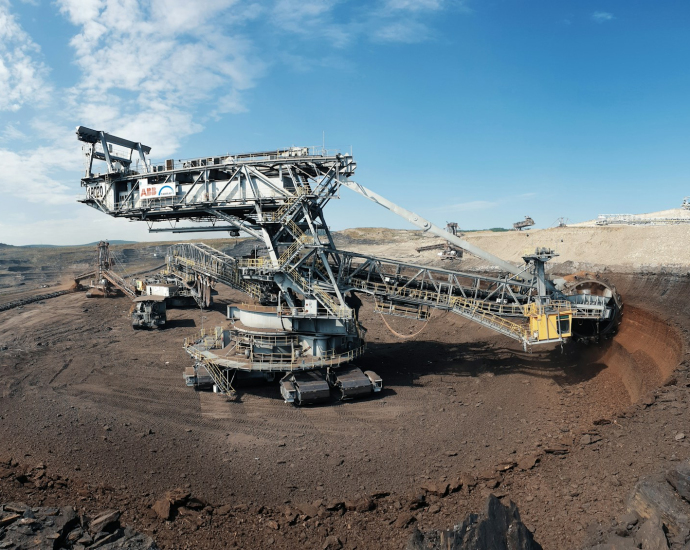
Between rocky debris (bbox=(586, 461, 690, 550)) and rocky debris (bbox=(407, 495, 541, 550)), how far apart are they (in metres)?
1.32

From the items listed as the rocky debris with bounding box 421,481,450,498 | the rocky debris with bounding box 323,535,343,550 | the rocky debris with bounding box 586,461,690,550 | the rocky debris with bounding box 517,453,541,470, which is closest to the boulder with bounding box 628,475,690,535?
the rocky debris with bounding box 586,461,690,550

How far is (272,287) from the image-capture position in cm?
2077

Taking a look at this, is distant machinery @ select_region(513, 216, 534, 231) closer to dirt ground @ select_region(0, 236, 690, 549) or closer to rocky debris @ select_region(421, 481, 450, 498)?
dirt ground @ select_region(0, 236, 690, 549)

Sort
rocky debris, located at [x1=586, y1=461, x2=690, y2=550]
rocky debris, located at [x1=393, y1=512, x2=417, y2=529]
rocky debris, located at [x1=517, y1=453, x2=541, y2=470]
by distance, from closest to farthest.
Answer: rocky debris, located at [x1=586, y1=461, x2=690, y2=550]
rocky debris, located at [x1=393, y1=512, x2=417, y2=529]
rocky debris, located at [x1=517, y1=453, x2=541, y2=470]

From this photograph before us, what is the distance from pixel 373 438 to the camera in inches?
562

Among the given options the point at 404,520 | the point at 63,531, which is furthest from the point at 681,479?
the point at 63,531

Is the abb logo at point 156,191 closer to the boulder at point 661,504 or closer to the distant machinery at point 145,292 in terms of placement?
the distant machinery at point 145,292

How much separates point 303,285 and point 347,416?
6151 millimetres

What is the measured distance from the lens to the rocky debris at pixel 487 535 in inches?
301

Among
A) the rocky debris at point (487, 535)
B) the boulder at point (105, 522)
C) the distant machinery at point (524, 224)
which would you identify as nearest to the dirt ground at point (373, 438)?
the boulder at point (105, 522)

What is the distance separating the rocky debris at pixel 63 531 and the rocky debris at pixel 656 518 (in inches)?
364

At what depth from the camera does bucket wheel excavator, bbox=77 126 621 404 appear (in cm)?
1773

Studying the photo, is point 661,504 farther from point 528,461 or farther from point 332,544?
point 332,544

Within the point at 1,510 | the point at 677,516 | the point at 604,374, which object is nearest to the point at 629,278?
the point at 604,374
